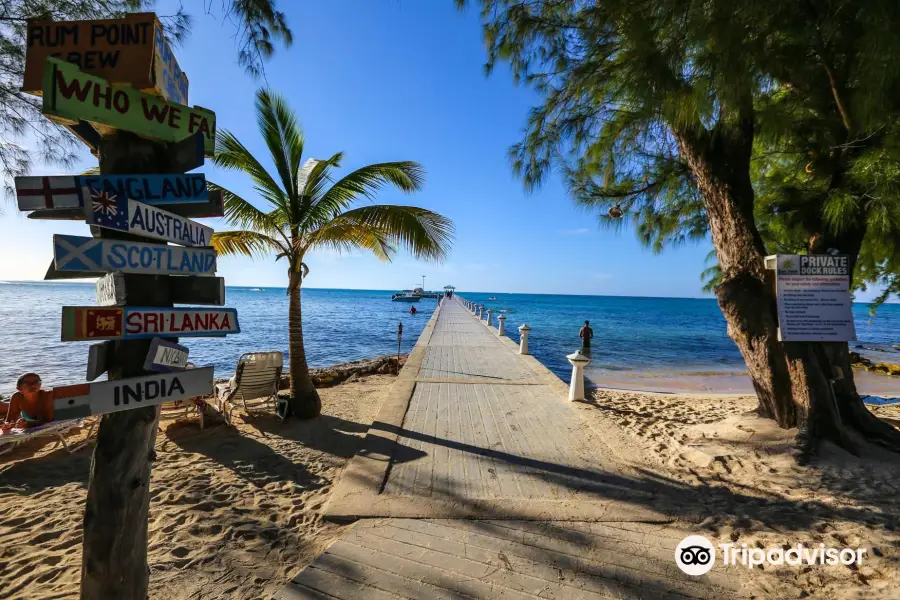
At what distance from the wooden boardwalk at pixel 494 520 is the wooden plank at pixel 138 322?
183cm

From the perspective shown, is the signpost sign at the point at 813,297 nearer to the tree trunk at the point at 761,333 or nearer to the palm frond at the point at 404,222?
the tree trunk at the point at 761,333

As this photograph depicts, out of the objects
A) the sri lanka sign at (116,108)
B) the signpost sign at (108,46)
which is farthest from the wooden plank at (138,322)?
the signpost sign at (108,46)

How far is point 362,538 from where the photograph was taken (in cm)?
299

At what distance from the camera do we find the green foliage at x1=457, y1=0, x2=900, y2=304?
280cm

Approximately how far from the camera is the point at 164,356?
1939mm

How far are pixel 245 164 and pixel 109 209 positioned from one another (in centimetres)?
486

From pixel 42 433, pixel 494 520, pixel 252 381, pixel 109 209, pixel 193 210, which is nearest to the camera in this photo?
pixel 109 209

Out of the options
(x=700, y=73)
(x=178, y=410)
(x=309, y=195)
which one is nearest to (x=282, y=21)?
(x=309, y=195)

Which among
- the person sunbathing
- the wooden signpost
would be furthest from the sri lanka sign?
the person sunbathing

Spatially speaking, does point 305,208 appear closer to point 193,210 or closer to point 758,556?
point 193,210

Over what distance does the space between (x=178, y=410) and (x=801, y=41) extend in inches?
366

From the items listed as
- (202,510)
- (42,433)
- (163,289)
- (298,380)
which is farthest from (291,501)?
(42,433)

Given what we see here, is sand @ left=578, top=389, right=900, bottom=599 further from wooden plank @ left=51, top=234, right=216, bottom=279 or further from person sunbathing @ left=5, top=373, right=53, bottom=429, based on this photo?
person sunbathing @ left=5, top=373, right=53, bottom=429

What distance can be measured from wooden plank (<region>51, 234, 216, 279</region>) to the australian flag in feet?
0.30
